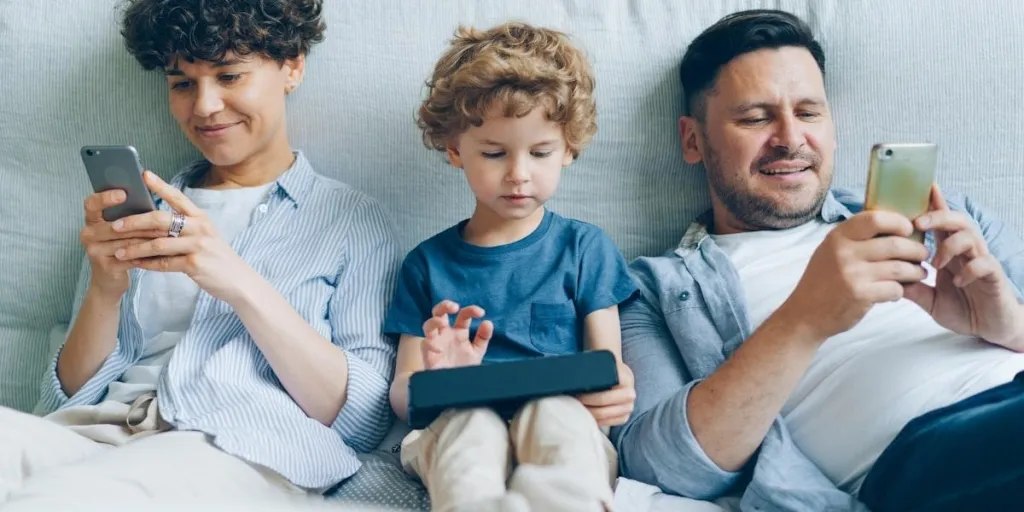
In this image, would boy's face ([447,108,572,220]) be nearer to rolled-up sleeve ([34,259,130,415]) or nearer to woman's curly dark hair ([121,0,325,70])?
woman's curly dark hair ([121,0,325,70])

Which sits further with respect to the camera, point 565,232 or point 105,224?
point 565,232

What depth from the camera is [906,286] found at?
1183 millimetres

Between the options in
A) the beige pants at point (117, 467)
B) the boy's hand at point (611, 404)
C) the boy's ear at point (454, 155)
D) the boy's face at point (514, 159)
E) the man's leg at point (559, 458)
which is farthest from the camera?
the boy's ear at point (454, 155)

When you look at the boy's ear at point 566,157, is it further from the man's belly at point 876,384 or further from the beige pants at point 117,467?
the beige pants at point 117,467

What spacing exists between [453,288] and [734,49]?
585 millimetres

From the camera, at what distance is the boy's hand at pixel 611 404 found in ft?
3.68

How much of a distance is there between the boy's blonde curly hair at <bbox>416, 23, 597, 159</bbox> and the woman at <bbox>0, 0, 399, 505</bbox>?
245 mm

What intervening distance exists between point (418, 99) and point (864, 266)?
816 mm

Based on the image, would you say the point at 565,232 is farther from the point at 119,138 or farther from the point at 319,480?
the point at 119,138

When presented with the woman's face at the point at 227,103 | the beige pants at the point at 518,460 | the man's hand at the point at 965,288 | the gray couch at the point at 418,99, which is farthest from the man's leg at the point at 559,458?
the woman's face at the point at 227,103

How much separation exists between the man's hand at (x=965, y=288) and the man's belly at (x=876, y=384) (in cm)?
4

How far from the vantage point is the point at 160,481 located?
3.52 ft

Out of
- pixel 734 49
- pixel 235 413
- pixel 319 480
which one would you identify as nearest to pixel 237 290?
pixel 235 413

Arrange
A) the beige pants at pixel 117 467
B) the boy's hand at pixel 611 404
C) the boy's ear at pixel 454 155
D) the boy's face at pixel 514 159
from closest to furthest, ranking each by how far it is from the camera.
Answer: the beige pants at pixel 117 467, the boy's hand at pixel 611 404, the boy's face at pixel 514 159, the boy's ear at pixel 454 155
